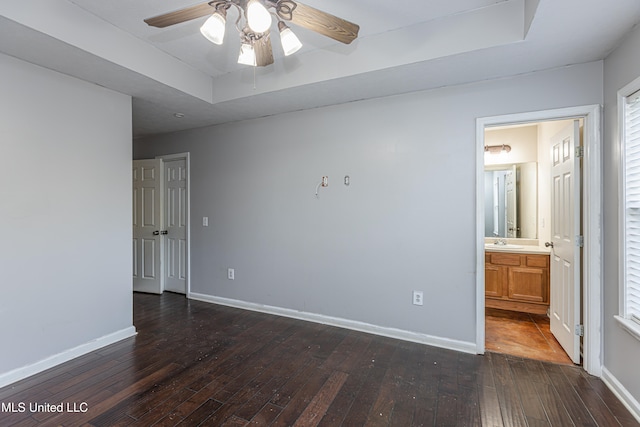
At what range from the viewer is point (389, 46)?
236 cm

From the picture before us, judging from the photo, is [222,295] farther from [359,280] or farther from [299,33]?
[299,33]

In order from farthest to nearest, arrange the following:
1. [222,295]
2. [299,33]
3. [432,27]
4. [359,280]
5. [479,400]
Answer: [222,295]
[359,280]
[299,33]
[432,27]
[479,400]

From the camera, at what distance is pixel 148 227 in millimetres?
4570

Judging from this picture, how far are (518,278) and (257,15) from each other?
3.79 metres

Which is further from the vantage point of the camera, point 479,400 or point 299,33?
point 299,33

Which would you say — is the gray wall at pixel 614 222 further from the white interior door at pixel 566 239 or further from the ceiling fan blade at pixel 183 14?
the ceiling fan blade at pixel 183 14

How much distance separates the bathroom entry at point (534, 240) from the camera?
255cm

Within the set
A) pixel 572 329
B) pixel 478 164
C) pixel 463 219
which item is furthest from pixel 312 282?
pixel 572 329

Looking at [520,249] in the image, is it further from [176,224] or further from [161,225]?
[161,225]

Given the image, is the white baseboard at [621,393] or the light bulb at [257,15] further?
the white baseboard at [621,393]

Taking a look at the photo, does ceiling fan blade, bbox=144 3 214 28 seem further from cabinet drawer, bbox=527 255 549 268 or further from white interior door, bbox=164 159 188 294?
cabinet drawer, bbox=527 255 549 268

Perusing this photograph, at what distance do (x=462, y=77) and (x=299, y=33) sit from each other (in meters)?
1.37

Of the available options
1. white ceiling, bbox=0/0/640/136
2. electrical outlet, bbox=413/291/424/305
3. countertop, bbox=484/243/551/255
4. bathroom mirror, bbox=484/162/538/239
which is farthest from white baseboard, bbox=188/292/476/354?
white ceiling, bbox=0/0/640/136

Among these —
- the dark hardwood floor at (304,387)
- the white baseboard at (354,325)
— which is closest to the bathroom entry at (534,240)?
the white baseboard at (354,325)
